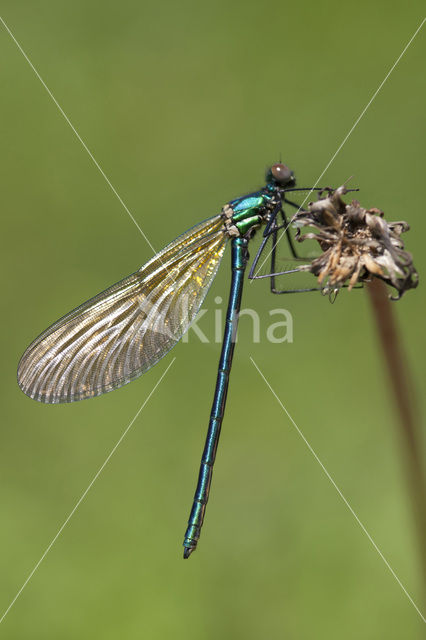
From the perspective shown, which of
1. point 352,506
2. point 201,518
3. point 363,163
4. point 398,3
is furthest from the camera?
point 398,3

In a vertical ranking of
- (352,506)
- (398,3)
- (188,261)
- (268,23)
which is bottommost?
(352,506)

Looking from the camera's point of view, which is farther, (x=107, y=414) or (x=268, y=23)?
(x=268, y=23)

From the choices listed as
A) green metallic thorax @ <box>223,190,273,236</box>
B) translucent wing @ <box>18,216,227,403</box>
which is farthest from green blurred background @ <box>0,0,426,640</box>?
green metallic thorax @ <box>223,190,273,236</box>

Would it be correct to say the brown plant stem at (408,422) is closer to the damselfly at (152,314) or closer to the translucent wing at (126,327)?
the damselfly at (152,314)

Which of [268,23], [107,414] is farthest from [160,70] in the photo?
[107,414]

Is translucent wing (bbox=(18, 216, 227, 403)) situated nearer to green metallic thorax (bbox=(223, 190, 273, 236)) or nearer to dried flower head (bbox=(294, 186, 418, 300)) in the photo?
A: green metallic thorax (bbox=(223, 190, 273, 236))

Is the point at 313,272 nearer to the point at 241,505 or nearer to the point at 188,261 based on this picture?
the point at 188,261

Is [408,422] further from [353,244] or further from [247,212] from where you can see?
[247,212]
